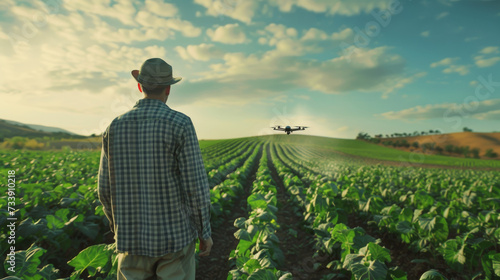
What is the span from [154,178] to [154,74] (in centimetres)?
87

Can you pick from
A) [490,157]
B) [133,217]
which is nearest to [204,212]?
[133,217]

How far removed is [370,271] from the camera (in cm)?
289

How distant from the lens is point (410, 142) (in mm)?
86562

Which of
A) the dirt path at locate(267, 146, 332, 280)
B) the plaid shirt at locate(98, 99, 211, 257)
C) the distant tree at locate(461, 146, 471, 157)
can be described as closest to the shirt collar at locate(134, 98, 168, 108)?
the plaid shirt at locate(98, 99, 211, 257)

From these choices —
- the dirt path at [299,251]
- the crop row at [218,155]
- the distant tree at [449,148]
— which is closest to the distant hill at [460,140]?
the distant tree at [449,148]

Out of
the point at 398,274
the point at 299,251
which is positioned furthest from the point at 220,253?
the point at 398,274

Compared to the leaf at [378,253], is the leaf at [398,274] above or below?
below

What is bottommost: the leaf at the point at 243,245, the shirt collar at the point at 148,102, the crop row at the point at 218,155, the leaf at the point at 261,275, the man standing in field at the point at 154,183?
the crop row at the point at 218,155

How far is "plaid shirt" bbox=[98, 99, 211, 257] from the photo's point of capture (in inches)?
83.9

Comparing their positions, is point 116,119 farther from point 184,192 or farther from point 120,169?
point 184,192

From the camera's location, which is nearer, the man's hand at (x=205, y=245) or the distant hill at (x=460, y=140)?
the man's hand at (x=205, y=245)

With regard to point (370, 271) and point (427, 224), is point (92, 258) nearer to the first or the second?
point (370, 271)

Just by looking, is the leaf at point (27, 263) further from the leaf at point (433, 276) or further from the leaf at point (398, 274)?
the leaf at point (433, 276)

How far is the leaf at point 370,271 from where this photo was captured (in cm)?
284
